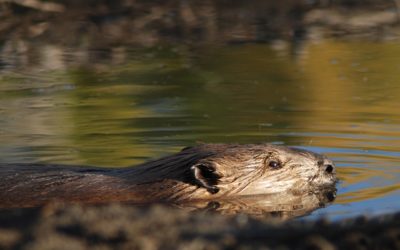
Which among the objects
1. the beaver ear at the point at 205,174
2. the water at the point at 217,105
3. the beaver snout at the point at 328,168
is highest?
the beaver ear at the point at 205,174

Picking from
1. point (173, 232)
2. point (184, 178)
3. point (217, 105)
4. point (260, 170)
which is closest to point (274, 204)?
point (260, 170)

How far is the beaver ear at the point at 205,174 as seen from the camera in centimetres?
642

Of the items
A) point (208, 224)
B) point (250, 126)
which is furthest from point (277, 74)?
point (208, 224)

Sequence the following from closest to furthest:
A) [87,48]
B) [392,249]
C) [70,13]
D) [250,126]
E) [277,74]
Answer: [392,249] < [250,126] < [277,74] < [87,48] < [70,13]

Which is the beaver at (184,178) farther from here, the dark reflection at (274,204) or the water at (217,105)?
the water at (217,105)

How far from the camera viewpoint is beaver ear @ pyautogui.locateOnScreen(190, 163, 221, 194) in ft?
21.1

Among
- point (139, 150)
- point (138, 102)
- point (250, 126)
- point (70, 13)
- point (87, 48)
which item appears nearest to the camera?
point (139, 150)

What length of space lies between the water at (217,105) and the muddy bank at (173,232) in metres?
2.23

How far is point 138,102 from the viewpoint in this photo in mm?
9609

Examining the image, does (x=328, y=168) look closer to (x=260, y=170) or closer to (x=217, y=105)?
(x=260, y=170)

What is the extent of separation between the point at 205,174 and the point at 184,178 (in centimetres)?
12

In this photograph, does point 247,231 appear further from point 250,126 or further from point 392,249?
point 250,126

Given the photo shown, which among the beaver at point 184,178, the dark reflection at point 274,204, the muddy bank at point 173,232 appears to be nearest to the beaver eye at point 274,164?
the beaver at point 184,178

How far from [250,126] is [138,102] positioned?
1526mm
